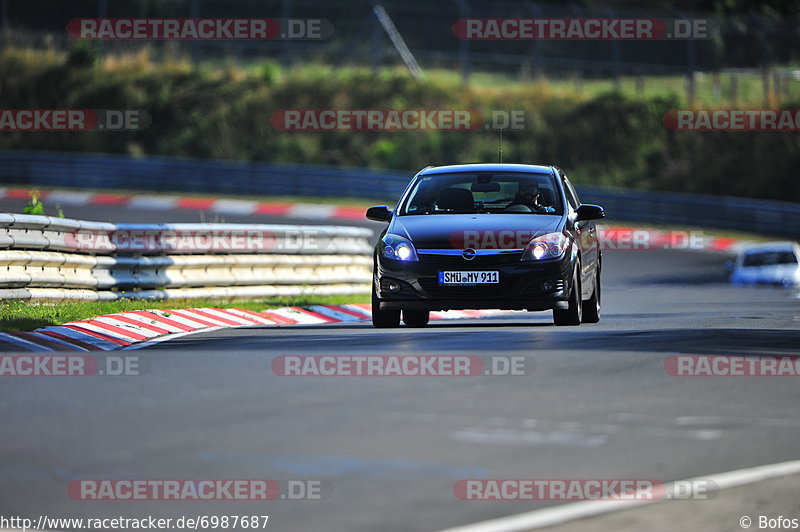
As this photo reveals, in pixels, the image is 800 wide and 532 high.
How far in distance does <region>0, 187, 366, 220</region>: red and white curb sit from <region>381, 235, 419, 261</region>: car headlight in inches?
912

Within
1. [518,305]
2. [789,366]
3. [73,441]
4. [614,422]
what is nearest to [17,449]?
[73,441]

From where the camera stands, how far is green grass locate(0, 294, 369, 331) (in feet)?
45.3

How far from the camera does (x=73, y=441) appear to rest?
7707mm

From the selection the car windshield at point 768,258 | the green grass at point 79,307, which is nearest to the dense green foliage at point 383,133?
the car windshield at point 768,258

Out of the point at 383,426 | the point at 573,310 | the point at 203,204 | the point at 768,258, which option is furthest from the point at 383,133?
the point at 383,426

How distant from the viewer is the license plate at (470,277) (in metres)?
13.9

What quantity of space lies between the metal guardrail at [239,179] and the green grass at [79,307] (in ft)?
69.0

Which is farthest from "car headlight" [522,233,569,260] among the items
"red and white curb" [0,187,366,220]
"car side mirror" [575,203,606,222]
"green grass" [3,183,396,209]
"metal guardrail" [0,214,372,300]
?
"green grass" [3,183,396,209]

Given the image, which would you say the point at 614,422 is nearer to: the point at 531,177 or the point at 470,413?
the point at 470,413

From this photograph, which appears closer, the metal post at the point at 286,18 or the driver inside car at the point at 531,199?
the driver inside car at the point at 531,199

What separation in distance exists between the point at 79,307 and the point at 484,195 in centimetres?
438

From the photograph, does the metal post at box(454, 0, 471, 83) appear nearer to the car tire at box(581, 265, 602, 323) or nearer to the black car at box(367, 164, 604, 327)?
the car tire at box(581, 265, 602, 323)

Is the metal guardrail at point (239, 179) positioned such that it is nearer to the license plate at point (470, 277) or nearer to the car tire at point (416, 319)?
the car tire at point (416, 319)

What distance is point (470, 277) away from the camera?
1393 cm
